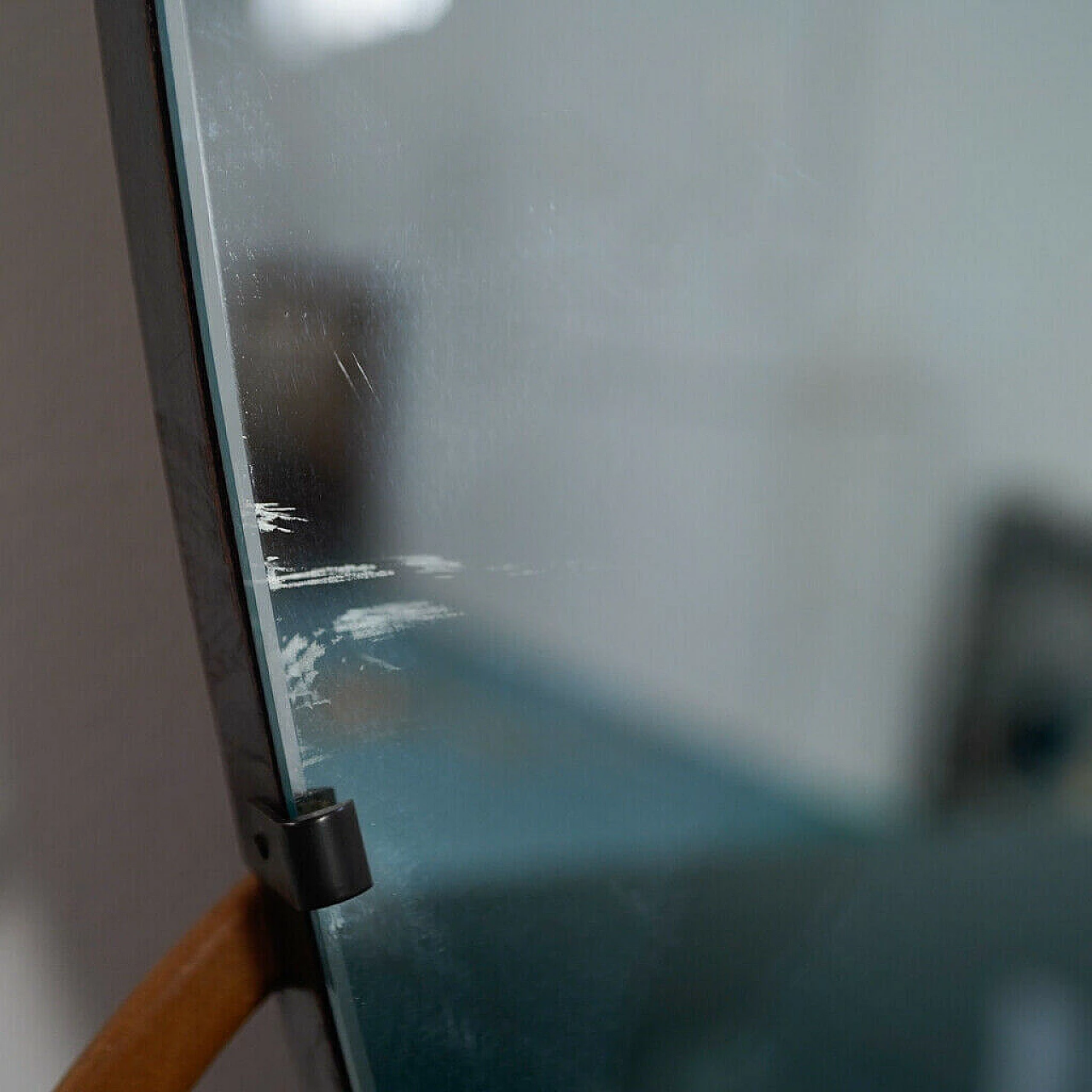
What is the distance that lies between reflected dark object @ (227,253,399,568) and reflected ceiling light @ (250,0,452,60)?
0.07 metres

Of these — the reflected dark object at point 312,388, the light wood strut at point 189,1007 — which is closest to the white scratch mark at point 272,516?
the reflected dark object at point 312,388

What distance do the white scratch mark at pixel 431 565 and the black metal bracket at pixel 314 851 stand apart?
87mm

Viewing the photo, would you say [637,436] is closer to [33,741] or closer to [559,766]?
[559,766]

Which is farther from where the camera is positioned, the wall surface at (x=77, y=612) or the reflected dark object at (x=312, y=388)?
the wall surface at (x=77, y=612)

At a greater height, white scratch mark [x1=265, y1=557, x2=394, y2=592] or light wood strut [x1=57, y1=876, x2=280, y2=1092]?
white scratch mark [x1=265, y1=557, x2=394, y2=592]

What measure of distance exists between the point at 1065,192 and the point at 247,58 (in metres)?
0.27

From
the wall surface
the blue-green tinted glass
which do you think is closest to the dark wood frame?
the blue-green tinted glass

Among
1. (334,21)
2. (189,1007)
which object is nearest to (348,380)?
(334,21)

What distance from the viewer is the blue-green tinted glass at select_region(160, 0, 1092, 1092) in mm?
343

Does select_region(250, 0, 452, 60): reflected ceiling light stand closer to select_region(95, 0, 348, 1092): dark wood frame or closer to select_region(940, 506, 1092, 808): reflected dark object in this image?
select_region(95, 0, 348, 1092): dark wood frame

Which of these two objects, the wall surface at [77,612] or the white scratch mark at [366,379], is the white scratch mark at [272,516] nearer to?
the white scratch mark at [366,379]

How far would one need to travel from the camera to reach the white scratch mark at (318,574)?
366 millimetres

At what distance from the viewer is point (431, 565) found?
0.38 m

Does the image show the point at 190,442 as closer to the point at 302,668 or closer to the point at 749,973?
the point at 302,668
